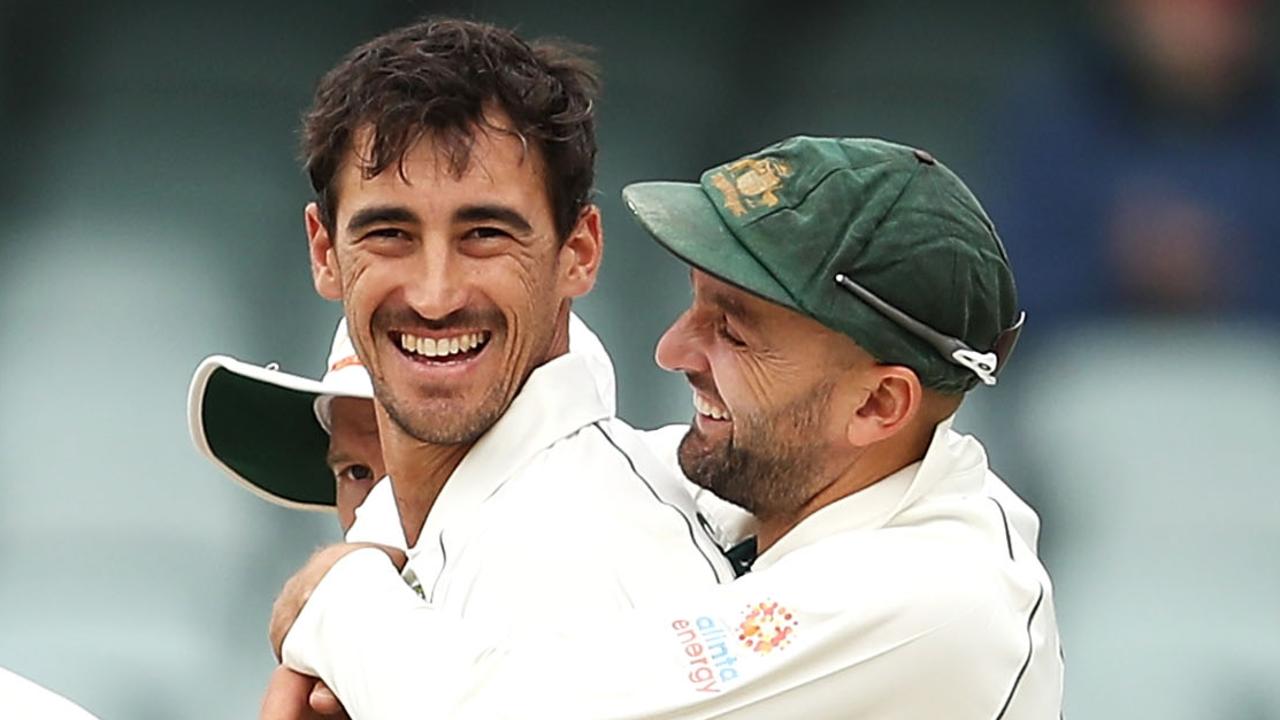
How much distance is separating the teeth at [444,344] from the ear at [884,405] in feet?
1.22

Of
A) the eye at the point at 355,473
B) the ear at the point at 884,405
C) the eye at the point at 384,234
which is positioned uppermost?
the eye at the point at 384,234

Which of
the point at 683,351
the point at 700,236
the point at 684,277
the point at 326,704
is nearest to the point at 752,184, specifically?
the point at 700,236

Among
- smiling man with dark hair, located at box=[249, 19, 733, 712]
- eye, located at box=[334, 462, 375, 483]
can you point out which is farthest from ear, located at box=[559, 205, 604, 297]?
eye, located at box=[334, 462, 375, 483]

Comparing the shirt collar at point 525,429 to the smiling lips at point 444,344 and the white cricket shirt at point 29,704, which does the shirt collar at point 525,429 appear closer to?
the smiling lips at point 444,344

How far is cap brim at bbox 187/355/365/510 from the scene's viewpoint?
3070mm

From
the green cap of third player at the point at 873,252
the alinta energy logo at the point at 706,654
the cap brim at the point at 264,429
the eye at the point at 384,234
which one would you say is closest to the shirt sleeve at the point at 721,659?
the alinta energy logo at the point at 706,654

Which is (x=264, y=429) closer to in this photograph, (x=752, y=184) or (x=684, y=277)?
(x=752, y=184)

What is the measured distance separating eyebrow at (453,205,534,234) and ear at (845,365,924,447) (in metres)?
0.37

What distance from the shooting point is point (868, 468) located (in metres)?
2.43

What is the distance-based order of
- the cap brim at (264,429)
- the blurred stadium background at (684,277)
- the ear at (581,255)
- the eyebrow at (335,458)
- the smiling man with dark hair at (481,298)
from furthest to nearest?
the blurred stadium background at (684,277), the eyebrow at (335,458), the cap brim at (264,429), the ear at (581,255), the smiling man with dark hair at (481,298)

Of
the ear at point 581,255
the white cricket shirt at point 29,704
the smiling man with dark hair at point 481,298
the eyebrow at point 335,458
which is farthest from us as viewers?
the eyebrow at point 335,458

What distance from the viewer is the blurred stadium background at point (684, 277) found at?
5.48 metres

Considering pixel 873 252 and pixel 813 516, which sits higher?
pixel 873 252

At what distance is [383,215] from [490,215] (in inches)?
4.1
